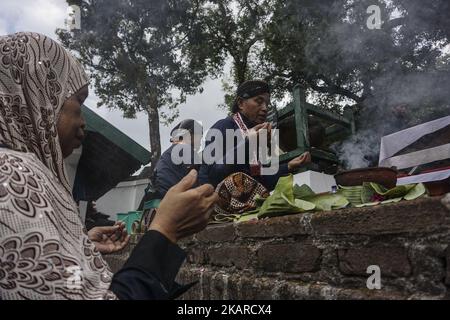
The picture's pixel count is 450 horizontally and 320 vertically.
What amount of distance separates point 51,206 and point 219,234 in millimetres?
1683

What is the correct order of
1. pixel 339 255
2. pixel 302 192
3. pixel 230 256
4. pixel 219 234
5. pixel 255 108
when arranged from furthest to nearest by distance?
pixel 255 108 → pixel 219 234 → pixel 230 256 → pixel 302 192 → pixel 339 255

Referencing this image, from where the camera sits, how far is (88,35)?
17625mm

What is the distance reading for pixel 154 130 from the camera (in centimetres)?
1678

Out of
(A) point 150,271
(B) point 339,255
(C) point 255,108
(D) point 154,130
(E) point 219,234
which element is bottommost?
(A) point 150,271

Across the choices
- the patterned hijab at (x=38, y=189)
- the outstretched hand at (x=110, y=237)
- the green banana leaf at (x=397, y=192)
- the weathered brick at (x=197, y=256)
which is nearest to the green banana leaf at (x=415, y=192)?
the green banana leaf at (x=397, y=192)

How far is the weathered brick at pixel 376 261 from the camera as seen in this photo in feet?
4.49

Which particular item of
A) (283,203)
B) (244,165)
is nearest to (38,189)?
(283,203)

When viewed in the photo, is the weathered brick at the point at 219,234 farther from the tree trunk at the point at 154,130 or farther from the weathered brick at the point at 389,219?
the tree trunk at the point at 154,130

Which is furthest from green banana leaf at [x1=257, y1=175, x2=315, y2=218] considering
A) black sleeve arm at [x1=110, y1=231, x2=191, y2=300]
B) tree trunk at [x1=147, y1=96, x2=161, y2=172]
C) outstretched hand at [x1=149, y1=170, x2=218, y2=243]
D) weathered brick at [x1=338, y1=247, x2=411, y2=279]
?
tree trunk at [x1=147, y1=96, x2=161, y2=172]

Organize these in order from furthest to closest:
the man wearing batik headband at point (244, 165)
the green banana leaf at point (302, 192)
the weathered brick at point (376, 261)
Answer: the man wearing batik headband at point (244, 165)
the green banana leaf at point (302, 192)
the weathered brick at point (376, 261)

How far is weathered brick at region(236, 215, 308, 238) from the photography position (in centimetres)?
189

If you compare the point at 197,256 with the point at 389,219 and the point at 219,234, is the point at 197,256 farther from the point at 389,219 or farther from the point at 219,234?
the point at 389,219

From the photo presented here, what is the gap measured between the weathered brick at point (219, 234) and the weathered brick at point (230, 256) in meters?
0.06

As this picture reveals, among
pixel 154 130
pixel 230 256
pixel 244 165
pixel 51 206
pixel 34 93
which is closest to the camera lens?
pixel 51 206
